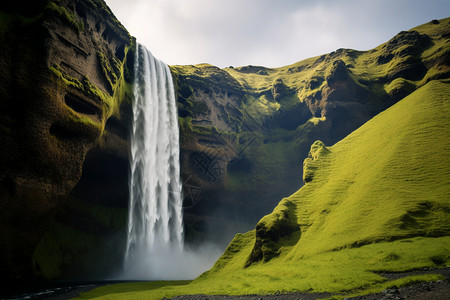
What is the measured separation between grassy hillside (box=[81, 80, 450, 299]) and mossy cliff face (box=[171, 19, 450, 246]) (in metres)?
22.1

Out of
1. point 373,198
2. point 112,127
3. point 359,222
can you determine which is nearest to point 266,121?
point 112,127

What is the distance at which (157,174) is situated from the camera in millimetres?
50062

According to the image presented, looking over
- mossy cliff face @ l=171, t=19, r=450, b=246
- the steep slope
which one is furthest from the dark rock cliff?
the steep slope

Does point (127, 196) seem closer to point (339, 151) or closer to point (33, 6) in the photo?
point (33, 6)

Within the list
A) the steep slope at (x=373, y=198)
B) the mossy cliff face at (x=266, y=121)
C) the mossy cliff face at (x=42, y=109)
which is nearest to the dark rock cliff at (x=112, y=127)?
the mossy cliff face at (x=42, y=109)

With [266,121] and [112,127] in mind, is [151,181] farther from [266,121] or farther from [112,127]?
[266,121]

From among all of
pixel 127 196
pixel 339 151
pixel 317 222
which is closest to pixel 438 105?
pixel 339 151

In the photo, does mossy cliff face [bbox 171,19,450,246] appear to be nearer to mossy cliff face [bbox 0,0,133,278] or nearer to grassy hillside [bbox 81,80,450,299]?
grassy hillside [bbox 81,80,450,299]

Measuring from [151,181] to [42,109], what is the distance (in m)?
24.1

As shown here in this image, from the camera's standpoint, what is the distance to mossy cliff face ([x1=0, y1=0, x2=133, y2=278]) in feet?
82.2

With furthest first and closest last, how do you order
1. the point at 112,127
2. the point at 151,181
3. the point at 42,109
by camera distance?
1. the point at 151,181
2. the point at 112,127
3. the point at 42,109

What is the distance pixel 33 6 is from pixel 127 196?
109ft

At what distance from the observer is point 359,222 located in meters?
28.3

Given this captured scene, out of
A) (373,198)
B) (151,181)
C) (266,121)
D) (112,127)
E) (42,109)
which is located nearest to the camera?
(42,109)
